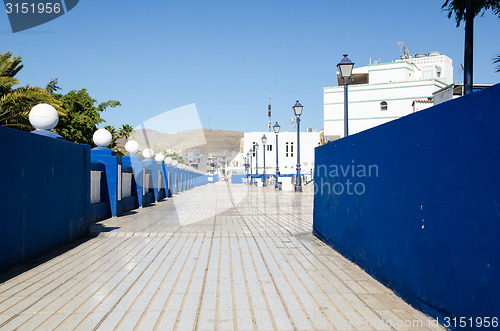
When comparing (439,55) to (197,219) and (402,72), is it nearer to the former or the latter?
(402,72)

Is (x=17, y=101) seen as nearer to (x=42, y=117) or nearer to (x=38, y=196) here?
(x=42, y=117)

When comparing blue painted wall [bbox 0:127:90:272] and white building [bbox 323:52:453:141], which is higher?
white building [bbox 323:52:453:141]

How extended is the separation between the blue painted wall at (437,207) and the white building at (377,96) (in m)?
42.0

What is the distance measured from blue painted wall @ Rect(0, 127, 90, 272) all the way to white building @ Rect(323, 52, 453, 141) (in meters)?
41.2

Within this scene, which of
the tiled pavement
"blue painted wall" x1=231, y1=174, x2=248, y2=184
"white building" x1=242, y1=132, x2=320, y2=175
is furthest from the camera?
"white building" x1=242, y1=132, x2=320, y2=175

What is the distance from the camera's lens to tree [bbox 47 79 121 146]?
34.2m

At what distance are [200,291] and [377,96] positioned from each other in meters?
45.6

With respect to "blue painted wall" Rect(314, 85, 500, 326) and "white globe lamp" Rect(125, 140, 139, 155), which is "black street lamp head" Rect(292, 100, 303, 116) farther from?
"blue painted wall" Rect(314, 85, 500, 326)

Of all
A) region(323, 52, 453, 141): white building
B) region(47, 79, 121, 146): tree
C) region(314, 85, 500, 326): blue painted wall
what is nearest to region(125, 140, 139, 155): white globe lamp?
region(314, 85, 500, 326): blue painted wall

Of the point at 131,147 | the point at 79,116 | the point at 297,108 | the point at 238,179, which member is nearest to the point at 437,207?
the point at 131,147

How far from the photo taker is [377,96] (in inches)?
1825

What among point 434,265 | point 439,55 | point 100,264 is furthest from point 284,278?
point 439,55

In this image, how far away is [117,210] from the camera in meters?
12.0

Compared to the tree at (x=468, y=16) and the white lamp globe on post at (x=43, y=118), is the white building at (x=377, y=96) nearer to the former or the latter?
the tree at (x=468, y=16)
